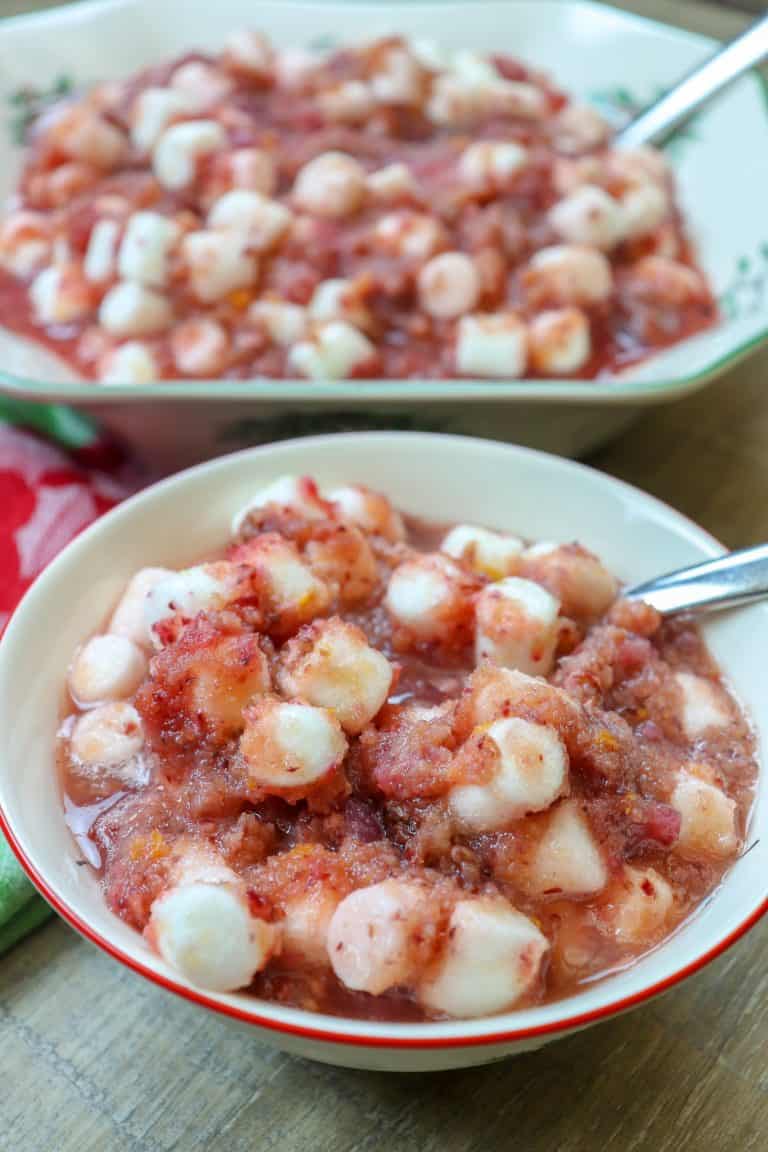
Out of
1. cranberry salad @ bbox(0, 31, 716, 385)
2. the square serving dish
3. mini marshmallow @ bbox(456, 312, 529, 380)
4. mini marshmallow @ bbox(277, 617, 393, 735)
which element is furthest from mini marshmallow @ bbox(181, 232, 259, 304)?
mini marshmallow @ bbox(277, 617, 393, 735)

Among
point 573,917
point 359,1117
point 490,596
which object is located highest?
point 490,596

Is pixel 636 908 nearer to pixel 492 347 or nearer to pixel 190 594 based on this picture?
pixel 190 594

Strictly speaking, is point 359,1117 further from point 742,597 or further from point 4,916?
point 742,597

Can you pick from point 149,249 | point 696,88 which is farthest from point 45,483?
point 696,88

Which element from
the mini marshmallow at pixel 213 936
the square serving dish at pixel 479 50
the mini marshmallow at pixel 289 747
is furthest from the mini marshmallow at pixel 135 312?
the mini marshmallow at pixel 213 936

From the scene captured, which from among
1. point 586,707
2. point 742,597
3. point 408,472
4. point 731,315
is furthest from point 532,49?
point 586,707

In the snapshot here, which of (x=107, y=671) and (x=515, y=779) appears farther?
(x=107, y=671)

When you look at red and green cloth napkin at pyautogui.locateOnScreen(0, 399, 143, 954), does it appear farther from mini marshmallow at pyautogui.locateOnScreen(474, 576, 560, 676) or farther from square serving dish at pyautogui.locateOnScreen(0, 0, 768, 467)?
mini marshmallow at pyautogui.locateOnScreen(474, 576, 560, 676)
